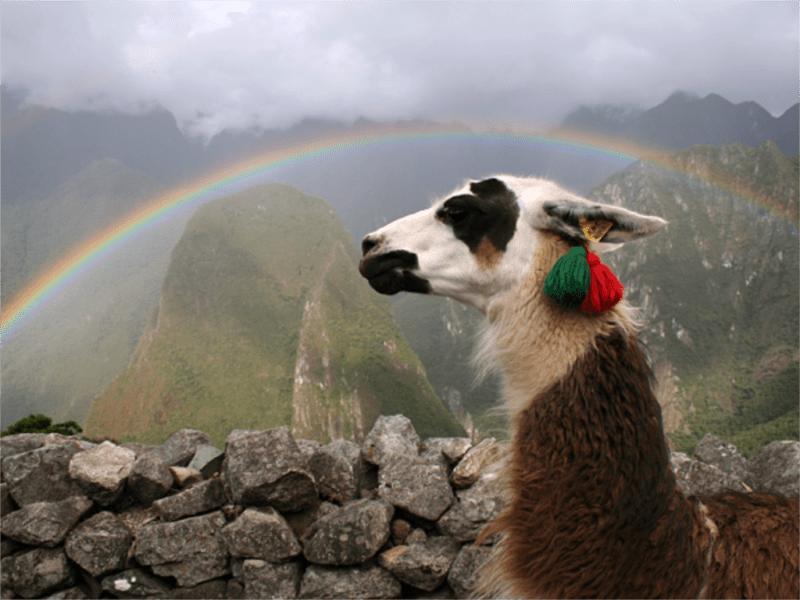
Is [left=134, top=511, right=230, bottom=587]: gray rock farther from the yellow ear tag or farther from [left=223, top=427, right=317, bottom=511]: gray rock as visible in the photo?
the yellow ear tag

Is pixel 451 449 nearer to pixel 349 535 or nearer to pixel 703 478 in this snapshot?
pixel 349 535

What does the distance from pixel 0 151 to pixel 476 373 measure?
94.7m

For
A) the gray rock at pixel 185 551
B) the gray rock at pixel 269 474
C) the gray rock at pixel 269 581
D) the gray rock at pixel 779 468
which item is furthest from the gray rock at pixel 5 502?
the gray rock at pixel 779 468

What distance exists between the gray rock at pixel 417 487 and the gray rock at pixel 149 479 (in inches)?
70.1

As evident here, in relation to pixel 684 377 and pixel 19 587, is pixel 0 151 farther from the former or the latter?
pixel 684 377

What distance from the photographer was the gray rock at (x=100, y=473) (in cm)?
359

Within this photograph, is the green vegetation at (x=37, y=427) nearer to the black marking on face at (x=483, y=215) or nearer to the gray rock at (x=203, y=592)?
the gray rock at (x=203, y=592)

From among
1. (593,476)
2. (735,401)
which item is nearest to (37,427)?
(593,476)

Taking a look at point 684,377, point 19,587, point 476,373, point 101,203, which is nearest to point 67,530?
point 19,587

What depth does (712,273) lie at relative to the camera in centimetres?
5747

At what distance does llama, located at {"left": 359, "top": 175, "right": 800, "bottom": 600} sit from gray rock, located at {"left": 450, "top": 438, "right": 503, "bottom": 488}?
1770mm

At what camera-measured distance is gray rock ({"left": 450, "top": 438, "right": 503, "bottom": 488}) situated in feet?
11.6

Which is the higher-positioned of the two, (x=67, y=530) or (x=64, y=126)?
(x=64, y=126)

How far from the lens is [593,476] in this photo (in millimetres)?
1516
